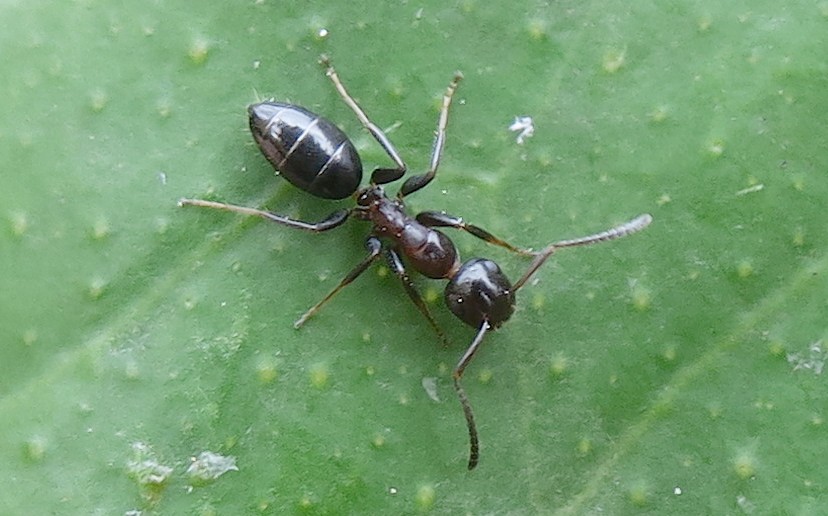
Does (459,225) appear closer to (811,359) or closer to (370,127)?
(370,127)

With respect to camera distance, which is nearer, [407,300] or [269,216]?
[269,216]

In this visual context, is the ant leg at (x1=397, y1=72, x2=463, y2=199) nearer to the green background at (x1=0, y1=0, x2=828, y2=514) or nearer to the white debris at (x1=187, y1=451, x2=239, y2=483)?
the green background at (x1=0, y1=0, x2=828, y2=514)

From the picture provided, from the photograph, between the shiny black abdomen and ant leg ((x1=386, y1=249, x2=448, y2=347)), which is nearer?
the shiny black abdomen

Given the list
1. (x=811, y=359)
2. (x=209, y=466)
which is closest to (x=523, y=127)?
(x=811, y=359)

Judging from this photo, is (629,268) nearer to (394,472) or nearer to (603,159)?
(603,159)

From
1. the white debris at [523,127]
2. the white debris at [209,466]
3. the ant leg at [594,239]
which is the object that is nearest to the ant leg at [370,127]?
the white debris at [523,127]

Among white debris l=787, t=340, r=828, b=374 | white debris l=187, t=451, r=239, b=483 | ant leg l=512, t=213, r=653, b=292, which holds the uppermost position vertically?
ant leg l=512, t=213, r=653, b=292

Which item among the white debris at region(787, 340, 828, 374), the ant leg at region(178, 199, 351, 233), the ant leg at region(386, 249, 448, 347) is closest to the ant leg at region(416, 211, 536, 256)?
the ant leg at region(386, 249, 448, 347)
